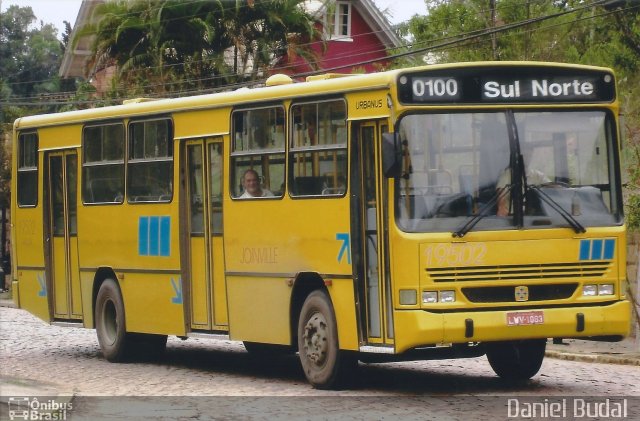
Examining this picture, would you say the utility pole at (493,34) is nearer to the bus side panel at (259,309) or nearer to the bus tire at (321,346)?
the bus side panel at (259,309)

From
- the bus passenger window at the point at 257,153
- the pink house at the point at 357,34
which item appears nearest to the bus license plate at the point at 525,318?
the bus passenger window at the point at 257,153

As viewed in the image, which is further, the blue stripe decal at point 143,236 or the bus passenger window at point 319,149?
the blue stripe decal at point 143,236

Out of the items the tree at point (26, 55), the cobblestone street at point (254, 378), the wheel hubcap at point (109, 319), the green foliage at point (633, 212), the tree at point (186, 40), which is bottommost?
the cobblestone street at point (254, 378)

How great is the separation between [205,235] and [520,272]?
4.67m

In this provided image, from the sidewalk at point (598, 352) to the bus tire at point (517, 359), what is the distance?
3444mm

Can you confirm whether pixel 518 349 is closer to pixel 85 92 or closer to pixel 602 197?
pixel 602 197

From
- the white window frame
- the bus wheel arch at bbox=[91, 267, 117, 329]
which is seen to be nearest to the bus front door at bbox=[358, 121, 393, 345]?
the bus wheel arch at bbox=[91, 267, 117, 329]

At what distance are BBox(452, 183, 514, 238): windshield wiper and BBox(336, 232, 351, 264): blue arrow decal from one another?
4.14ft

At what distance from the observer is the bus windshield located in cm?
1473

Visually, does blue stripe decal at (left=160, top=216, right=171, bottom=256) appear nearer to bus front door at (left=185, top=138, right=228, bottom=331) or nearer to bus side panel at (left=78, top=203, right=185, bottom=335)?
Result: bus side panel at (left=78, top=203, right=185, bottom=335)

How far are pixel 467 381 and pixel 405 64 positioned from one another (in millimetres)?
24855

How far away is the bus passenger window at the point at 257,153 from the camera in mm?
16812

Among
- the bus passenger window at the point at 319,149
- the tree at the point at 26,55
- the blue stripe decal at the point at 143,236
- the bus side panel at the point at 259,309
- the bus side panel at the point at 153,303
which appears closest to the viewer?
the bus passenger window at the point at 319,149

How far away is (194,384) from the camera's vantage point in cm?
1680
